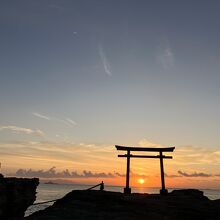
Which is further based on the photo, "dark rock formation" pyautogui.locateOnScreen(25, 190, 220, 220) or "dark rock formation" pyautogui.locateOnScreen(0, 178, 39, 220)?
"dark rock formation" pyautogui.locateOnScreen(0, 178, 39, 220)

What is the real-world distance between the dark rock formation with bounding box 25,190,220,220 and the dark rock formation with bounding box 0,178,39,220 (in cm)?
1683

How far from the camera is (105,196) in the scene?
1559 centimetres

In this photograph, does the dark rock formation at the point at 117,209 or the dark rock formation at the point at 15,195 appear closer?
the dark rock formation at the point at 117,209

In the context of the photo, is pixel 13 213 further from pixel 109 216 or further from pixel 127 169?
pixel 109 216

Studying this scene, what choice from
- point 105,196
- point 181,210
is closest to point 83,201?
point 105,196

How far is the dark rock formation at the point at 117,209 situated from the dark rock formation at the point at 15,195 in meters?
16.8

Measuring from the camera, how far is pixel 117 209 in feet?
43.2

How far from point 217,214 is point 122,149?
9697mm

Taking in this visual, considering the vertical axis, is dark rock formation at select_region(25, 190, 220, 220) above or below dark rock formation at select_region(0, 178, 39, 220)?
below

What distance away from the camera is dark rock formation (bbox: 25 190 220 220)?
11.7 metres

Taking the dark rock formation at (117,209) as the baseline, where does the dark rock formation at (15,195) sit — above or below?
above

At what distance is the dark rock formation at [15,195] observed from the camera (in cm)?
2969

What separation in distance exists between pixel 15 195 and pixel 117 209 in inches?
887

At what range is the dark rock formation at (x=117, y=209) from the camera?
11.7 m
